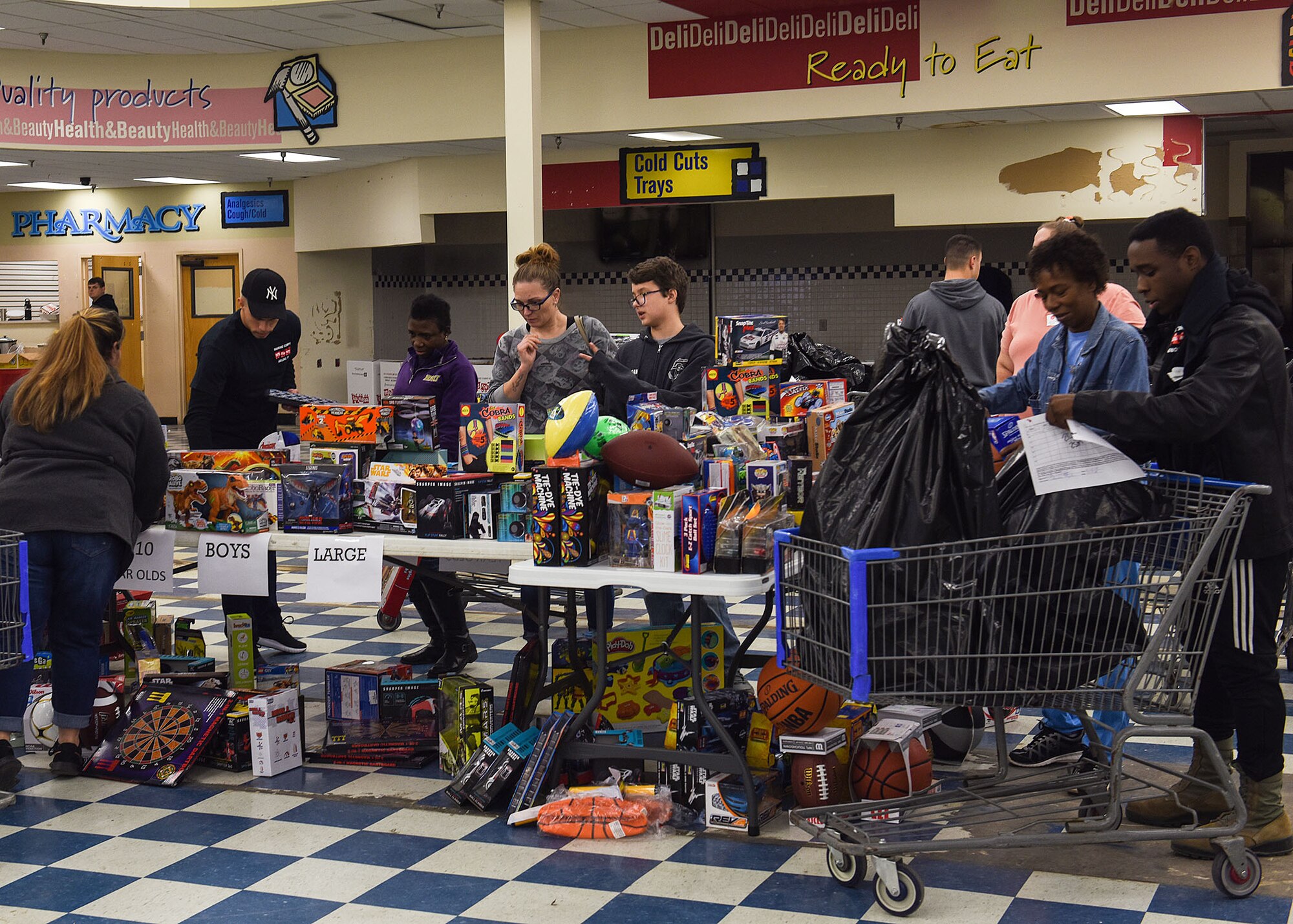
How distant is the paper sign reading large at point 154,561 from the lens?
4.48 metres

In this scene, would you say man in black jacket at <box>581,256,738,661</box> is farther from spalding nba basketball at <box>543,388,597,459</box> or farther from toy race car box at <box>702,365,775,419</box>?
spalding nba basketball at <box>543,388,597,459</box>

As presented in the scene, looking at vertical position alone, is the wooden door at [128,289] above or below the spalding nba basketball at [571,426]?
above

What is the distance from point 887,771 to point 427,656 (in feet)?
8.41

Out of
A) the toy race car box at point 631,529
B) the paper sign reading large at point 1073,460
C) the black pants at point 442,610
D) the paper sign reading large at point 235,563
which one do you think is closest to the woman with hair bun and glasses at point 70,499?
the paper sign reading large at point 235,563

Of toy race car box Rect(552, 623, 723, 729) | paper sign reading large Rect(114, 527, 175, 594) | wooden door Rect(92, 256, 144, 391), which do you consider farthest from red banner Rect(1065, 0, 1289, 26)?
wooden door Rect(92, 256, 144, 391)

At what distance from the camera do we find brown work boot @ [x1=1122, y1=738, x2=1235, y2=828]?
3.52 metres

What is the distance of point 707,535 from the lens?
3602 millimetres

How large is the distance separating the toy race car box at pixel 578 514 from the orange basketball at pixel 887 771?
0.96 m

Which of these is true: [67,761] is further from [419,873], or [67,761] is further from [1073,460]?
[1073,460]

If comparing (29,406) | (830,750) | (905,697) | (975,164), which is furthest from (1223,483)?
(975,164)

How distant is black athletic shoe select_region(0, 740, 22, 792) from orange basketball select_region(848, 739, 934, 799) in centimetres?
258

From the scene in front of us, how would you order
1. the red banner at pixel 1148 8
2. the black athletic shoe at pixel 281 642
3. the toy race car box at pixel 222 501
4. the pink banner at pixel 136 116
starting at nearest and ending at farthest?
the toy race car box at pixel 222 501 → the black athletic shoe at pixel 281 642 → the red banner at pixel 1148 8 → the pink banner at pixel 136 116

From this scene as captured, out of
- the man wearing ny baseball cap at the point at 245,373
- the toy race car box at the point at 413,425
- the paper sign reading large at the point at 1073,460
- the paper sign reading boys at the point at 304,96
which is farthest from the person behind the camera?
the paper sign reading boys at the point at 304,96

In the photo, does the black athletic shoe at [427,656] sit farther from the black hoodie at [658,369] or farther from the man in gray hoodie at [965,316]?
the man in gray hoodie at [965,316]
